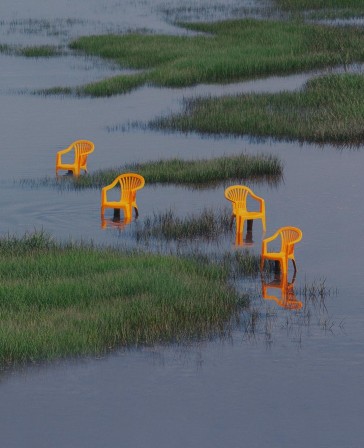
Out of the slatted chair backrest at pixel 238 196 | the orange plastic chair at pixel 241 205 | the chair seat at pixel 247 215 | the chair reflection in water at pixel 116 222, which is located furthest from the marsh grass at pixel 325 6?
the chair seat at pixel 247 215

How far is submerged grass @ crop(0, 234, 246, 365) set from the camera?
17.7 meters

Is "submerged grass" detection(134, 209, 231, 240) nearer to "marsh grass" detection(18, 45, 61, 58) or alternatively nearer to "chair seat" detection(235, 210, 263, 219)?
"chair seat" detection(235, 210, 263, 219)

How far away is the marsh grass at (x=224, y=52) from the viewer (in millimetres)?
44062

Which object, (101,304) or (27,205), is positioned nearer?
(101,304)

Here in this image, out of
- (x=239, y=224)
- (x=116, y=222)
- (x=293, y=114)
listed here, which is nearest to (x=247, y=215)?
(x=239, y=224)

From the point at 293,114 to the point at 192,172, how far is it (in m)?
7.32

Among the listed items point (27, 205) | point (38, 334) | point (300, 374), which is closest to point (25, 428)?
point (38, 334)

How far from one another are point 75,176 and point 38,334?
13.8 metres

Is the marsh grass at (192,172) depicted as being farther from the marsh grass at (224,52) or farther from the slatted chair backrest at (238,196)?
the marsh grass at (224,52)

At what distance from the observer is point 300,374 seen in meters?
17.3

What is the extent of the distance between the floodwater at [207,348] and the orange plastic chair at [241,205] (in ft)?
1.45

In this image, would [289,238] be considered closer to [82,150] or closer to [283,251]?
[283,251]

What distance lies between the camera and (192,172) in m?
30.6

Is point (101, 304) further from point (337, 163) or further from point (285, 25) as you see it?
point (285, 25)
